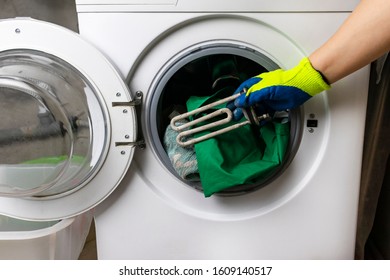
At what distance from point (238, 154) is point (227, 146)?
0.03 metres

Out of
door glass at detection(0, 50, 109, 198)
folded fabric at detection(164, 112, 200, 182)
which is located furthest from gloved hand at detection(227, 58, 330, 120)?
door glass at detection(0, 50, 109, 198)

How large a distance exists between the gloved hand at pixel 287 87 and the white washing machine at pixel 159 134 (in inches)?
2.0

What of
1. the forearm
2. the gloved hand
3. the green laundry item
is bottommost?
the green laundry item

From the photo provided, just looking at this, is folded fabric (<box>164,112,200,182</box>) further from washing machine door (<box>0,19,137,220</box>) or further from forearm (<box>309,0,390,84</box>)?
forearm (<box>309,0,390,84</box>)

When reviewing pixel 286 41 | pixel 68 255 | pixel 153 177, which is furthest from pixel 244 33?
pixel 68 255

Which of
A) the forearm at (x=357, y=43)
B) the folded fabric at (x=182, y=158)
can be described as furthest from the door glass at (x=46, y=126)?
the forearm at (x=357, y=43)

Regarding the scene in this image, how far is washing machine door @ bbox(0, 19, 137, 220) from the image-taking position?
0.72 meters

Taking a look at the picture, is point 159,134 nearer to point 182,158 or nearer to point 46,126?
point 182,158

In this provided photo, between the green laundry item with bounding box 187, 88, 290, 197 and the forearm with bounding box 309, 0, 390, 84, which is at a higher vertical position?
the forearm with bounding box 309, 0, 390, 84

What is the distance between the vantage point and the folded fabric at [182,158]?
0.77m

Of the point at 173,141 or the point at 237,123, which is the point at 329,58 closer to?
the point at 237,123

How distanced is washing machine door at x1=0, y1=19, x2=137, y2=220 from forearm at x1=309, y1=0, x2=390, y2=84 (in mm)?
370

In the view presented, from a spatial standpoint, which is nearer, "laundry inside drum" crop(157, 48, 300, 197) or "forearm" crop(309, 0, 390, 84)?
"forearm" crop(309, 0, 390, 84)

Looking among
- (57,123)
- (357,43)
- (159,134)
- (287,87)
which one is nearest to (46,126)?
(57,123)
